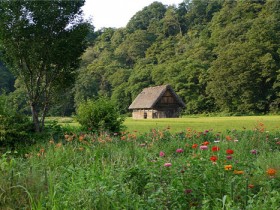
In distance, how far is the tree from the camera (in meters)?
11.6

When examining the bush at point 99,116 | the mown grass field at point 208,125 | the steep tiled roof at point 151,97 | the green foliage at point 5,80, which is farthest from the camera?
the green foliage at point 5,80

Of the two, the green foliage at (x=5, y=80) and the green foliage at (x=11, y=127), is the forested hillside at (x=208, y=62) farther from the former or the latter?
the green foliage at (x=11, y=127)

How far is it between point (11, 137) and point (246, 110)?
43553 mm

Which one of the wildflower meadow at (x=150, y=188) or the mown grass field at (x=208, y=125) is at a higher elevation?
the wildflower meadow at (x=150, y=188)

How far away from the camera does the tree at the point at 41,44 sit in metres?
11.6

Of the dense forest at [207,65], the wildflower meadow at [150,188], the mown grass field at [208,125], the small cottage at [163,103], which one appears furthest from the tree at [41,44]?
the small cottage at [163,103]

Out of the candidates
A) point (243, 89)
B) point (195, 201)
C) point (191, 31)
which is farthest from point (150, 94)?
point (195, 201)

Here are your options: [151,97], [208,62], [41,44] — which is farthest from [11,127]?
[208,62]

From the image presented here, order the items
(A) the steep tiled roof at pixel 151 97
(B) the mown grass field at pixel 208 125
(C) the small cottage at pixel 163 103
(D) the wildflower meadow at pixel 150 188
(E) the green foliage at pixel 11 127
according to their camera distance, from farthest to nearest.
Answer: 1. (C) the small cottage at pixel 163 103
2. (A) the steep tiled roof at pixel 151 97
3. (B) the mown grass field at pixel 208 125
4. (E) the green foliage at pixel 11 127
5. (D) the wildflower meadow at pixel 150 188

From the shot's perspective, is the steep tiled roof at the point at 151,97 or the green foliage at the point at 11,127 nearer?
the green foliage at the point at 11,127

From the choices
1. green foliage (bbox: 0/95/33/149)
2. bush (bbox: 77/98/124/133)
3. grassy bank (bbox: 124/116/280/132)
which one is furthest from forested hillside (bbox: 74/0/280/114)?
green foliage (bbox: 0/95/33/149)

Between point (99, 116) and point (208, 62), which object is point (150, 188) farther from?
point (208, 62)

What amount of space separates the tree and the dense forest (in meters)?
20.2

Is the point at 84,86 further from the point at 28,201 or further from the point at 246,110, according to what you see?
the point at 28,201
